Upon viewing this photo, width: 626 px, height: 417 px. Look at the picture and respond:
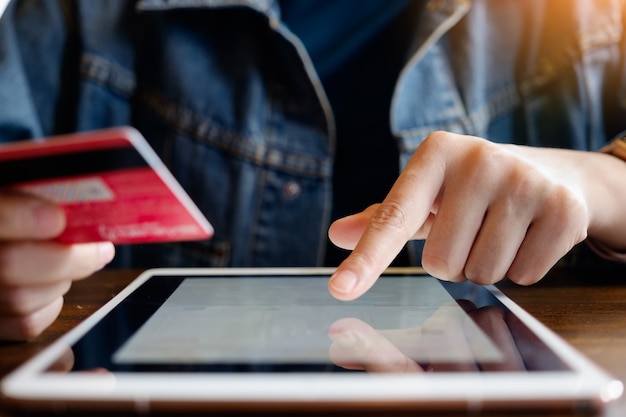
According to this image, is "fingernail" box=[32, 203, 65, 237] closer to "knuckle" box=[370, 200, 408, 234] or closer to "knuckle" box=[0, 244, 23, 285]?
"knuckle" box=[0, 244, 23, 285]

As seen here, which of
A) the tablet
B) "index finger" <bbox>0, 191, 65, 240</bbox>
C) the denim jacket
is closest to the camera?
the tablet

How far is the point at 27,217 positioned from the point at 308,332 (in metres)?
0.22

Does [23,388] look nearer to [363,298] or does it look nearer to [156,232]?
[156,232]

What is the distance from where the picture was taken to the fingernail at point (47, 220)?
40 centimetres

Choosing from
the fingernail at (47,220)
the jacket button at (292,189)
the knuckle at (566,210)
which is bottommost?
the jacket button at (292,189)

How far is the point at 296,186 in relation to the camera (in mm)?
815

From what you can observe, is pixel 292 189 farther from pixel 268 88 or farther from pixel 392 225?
pixel 392 225

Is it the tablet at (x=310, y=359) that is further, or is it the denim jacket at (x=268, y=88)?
the denim jacket at (x=268, y=88)

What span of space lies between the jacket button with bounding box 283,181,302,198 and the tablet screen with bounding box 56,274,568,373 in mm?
292

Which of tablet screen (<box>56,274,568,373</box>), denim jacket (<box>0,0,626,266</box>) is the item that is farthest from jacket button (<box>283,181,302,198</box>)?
tablet screen (<box>56,274,568,373</box>)

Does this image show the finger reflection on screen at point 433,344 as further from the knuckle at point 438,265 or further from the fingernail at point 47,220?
the fingernail at point 47,220

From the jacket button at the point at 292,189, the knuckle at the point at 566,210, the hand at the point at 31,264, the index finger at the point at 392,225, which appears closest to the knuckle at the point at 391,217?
the index finger at the point at 392,225

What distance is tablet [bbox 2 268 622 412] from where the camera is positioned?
280 mm

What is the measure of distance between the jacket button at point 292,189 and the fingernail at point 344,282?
415mm
